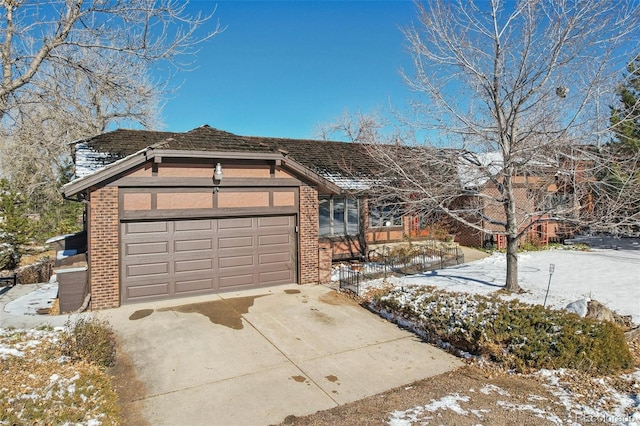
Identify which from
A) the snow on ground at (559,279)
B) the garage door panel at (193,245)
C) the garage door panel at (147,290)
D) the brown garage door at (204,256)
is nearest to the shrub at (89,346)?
the garage door panel at (147,290)

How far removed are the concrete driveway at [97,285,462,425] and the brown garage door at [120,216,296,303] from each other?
1.86ft

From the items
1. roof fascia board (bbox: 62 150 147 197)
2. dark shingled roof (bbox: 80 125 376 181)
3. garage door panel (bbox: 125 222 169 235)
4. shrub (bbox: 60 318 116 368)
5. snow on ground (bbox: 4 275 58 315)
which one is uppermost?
dark shingled roof (bbox: 80 125 376 181)

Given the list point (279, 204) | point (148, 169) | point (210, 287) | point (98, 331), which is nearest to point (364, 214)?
point (279, 204)

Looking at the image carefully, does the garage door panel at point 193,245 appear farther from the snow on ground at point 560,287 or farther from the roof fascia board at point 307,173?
the snow on ground at point 560,287

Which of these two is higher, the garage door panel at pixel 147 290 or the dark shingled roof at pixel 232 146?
the dark shingled roof at pixel 232 146

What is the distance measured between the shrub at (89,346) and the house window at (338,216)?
32.0 ft

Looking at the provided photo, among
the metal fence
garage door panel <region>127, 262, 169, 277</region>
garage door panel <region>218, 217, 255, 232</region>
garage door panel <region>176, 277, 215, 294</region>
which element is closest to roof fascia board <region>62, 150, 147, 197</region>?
garage door panel <region>127, 262, 169, 277</region>

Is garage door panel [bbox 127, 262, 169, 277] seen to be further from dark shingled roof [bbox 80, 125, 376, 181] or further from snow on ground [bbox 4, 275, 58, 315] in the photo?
dark shingled roof [bbox 80, 125, 376, 181]

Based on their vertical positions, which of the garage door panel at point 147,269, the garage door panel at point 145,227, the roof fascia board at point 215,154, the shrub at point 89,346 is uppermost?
the roof fascia board at point 215,154

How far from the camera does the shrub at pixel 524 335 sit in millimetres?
6113

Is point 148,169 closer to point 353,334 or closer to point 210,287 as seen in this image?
point 210,287

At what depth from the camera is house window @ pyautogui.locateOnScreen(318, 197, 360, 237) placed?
50.8 ft

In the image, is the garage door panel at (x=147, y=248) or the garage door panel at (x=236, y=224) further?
the garage door panel at (x=236, y=224)

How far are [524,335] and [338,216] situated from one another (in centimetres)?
981
